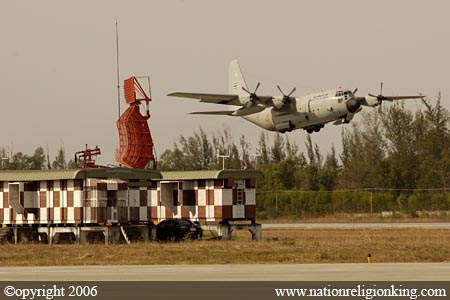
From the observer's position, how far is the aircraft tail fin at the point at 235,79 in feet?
268

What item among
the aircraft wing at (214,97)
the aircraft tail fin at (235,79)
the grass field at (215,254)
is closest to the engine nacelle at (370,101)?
the aircraft wing at (214,97)

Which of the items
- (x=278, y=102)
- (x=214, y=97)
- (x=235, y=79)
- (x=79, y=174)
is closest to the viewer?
(x=79, y=174)

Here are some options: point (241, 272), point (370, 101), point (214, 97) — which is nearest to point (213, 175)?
point (370, 101)

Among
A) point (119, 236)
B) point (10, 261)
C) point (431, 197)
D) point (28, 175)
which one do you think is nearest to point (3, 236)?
point (28, 175)

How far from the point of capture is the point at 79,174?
145ft

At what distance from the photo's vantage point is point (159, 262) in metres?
31.1

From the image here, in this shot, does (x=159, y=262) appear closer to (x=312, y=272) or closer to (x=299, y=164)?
(x=312, y=272)

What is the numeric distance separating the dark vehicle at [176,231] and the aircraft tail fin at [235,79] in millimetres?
36497

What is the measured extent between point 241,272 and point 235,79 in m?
58.1

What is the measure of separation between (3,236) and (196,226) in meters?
9.07

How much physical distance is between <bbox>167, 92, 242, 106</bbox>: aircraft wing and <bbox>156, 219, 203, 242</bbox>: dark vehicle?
74.8 ft

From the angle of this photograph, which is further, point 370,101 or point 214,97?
point 214,97

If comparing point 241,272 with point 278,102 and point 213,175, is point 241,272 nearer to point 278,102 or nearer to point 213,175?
point 213,175
